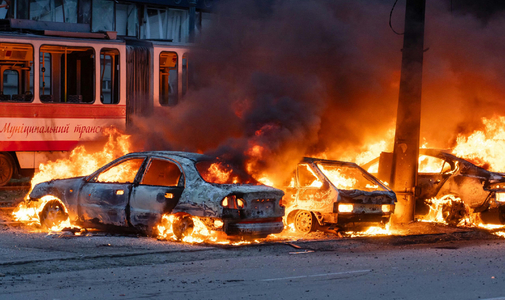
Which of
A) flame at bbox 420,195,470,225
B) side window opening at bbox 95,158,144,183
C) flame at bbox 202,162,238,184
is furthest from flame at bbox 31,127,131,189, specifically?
flame at bbox 420,195,470,225

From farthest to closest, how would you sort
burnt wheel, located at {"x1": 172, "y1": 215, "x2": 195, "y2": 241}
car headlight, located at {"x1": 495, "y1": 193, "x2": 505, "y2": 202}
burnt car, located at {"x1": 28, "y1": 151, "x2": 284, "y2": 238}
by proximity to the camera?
car headlight, located at {"x1": 495, "y1": 193, "x2": 505, "y2": 202}, burnt wheel, located at {"x1": 172, "y1": 215, "x2": 195, "y2": 241}, burnt car, located at {"x1": 28, "y1": 151, "x2": 284, "y2": 238}

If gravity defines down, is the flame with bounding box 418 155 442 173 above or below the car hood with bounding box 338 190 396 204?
above

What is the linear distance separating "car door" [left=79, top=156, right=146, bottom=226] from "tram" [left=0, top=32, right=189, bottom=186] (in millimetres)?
5592

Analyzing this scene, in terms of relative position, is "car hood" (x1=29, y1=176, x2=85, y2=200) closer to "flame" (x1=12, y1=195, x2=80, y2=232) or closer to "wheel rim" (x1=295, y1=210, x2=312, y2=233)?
"flame" (x1=12, y1=195, x2=80, y2=232)

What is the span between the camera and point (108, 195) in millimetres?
10211

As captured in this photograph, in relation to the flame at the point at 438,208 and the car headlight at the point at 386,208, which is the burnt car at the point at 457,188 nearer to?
the flame at the point at 438,208

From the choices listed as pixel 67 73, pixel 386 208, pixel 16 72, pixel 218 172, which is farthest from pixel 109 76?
pixel 386 208

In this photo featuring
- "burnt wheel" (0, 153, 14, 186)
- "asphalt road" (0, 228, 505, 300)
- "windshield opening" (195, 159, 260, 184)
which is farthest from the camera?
"burnt wheel" (0, 153, 14, 186)

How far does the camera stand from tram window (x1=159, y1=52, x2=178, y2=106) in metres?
17.4

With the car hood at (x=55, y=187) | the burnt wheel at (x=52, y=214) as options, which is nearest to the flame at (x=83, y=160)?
the car hood at (x=55, y=187)

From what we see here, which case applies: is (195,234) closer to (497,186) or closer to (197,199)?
(197,199)

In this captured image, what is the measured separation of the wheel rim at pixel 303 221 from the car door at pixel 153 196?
7.56 ft

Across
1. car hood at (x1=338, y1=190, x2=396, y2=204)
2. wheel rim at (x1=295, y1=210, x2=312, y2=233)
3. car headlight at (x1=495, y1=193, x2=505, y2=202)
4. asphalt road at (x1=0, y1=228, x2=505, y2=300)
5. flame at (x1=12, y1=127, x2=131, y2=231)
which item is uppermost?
flame at (x1=12, y1=127, x2=131, y2=231)

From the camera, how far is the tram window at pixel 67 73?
1592 cm
